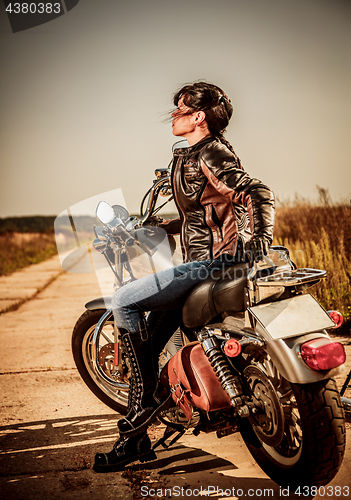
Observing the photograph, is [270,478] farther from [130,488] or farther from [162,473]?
[130,488]

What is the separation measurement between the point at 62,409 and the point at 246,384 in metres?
1.81

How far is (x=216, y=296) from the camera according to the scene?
2219mm

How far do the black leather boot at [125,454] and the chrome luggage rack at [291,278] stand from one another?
119 cm

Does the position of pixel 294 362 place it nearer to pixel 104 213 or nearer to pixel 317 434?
pixel 317 434

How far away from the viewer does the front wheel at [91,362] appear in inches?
127

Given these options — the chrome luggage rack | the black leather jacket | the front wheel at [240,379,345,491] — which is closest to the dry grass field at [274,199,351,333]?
the black leather jacket

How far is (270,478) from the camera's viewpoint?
7.62ft

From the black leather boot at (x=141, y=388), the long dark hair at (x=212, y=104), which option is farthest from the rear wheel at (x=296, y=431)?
the long dark hair at (x=212, y=104)

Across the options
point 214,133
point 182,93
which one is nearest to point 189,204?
point 214,133

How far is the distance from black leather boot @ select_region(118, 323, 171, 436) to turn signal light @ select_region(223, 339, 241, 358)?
59 centimetres

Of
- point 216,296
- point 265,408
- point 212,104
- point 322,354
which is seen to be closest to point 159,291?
point 216,296

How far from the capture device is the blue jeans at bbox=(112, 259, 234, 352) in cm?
238

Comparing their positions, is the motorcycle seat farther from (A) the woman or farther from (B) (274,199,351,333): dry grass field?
(B) (274,199,351,333): dry grass field

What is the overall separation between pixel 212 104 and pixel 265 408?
1.66 m
